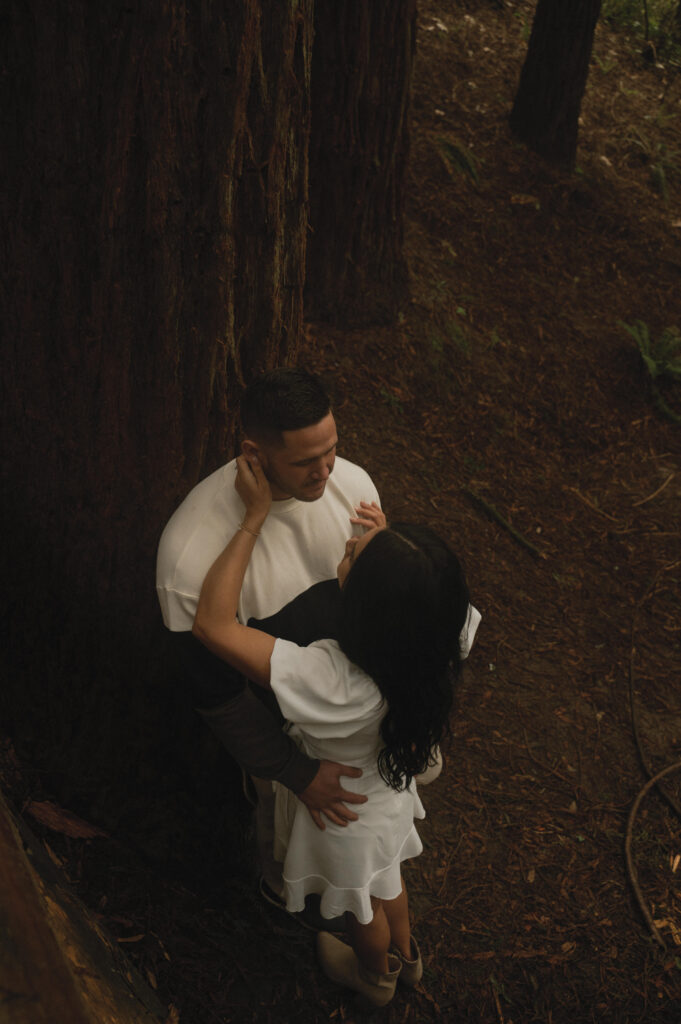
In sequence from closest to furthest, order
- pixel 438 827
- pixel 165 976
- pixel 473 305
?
pixel 165 976 → pixel 438 827 → pixel 473 305

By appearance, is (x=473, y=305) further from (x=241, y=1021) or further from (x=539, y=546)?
(x=241, y=1021)

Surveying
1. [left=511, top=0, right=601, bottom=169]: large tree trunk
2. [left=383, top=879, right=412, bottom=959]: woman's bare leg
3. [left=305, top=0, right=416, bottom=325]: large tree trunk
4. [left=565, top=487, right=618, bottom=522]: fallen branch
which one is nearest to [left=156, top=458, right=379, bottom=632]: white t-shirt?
[left=383, top=879, right=412, bottom=959]: woman's bare leg

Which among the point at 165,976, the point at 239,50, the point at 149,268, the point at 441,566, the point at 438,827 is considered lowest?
the point at 438,827

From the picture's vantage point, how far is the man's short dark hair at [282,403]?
98.3 inches

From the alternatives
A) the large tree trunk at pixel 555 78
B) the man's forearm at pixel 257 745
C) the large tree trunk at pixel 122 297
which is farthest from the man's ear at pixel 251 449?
the large tree trunk at pixel 555 78

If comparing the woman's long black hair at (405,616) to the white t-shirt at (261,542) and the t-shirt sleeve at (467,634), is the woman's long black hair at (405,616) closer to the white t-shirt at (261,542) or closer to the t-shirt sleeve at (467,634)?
the t-shirt sleeve at (467,634)

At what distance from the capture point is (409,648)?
7.80ft

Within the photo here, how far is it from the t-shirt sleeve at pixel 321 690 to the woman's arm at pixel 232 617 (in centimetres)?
5

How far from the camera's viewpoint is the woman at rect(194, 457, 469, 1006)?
2.34 metres

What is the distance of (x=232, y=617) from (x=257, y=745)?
20.9 inches

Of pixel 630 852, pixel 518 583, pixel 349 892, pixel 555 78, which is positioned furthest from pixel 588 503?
pixel 555 78

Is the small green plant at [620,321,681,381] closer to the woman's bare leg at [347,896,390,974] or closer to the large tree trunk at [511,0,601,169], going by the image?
the large tree trunk at [511,0,601,169]

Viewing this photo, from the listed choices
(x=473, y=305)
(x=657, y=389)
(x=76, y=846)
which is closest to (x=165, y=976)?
(x=76, y=846)

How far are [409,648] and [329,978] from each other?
71.0 inches
